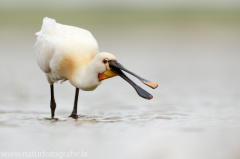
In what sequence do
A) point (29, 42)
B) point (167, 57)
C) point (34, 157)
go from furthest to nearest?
point (29, 42) → point (167, 57) → point (34, 157)

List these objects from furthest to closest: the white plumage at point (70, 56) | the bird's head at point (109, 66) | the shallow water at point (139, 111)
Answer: the white plumage at point (70, 56), the bird's head at point (109, 66), the shallow water at point (139, 111)

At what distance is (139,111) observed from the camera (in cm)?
888

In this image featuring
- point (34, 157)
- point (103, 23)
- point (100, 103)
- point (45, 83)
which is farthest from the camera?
point (103, 23)

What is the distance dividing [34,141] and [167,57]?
11.3 m

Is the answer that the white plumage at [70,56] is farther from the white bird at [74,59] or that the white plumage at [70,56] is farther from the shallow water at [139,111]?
the shallow water at [139,111]

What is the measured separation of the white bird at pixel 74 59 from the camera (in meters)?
7.44

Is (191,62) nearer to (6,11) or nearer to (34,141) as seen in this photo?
(34,141)

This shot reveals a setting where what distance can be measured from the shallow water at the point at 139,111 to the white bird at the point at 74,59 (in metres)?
0.65

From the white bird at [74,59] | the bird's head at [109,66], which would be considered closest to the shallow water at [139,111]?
the bird's head at [109,66]

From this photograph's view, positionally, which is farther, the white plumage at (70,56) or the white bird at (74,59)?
the white plumage at (70,56)

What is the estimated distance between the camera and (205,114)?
8.38m

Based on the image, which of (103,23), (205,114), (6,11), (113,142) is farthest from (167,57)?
(6,11)

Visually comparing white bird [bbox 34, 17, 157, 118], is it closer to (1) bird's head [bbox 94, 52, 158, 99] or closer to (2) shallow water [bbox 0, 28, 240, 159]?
(1) bird's head [bbox 94, 52, 158, 99]

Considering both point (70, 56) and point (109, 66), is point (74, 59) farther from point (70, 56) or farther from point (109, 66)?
point (109, 66)
